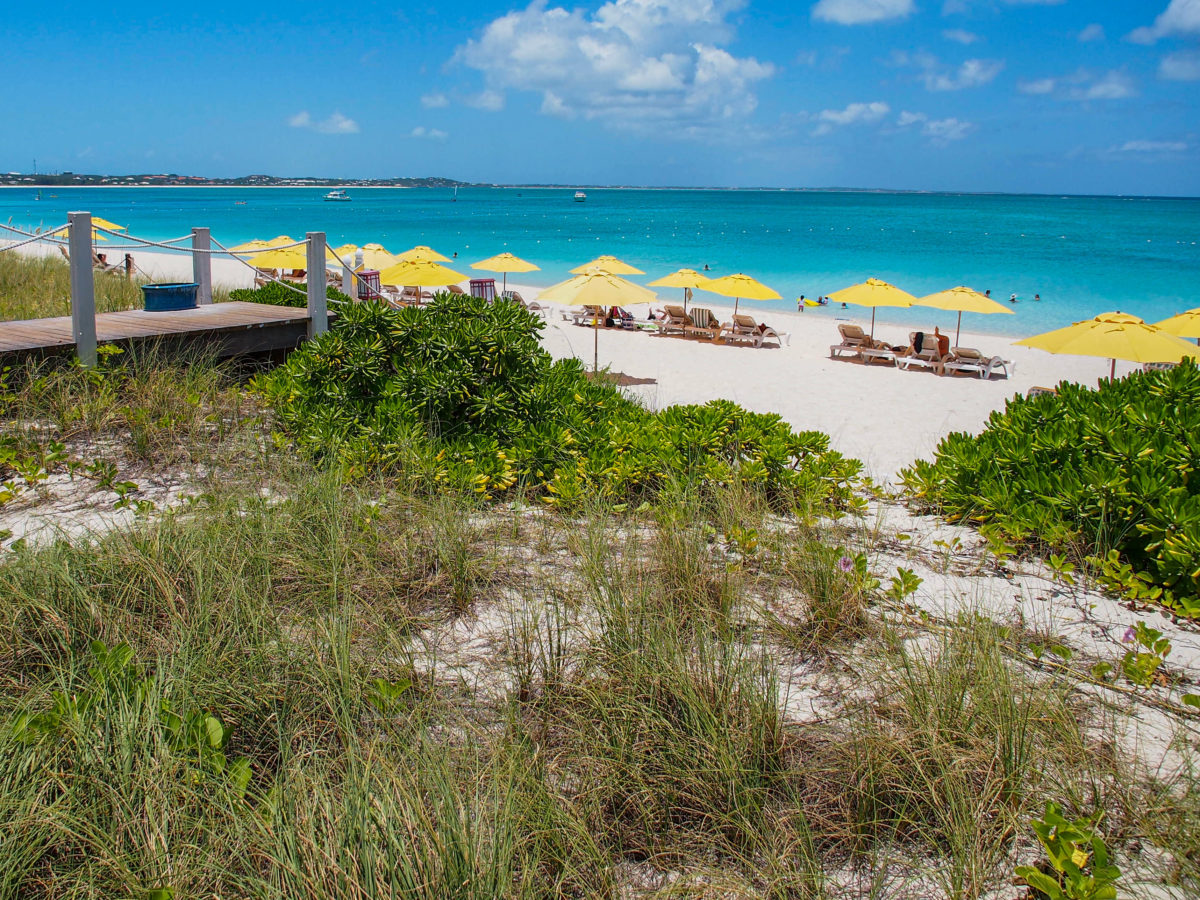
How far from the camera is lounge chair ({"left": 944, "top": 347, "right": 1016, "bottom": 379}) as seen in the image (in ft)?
46.8

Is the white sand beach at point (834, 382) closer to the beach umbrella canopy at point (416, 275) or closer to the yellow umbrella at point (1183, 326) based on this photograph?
the yellow umbrella at point (1183, 326)

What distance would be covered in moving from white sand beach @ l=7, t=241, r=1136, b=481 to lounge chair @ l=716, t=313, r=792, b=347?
1.30 ft

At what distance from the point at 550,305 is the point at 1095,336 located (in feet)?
50.0

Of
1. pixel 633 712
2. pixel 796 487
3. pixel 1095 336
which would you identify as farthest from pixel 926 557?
pixel 1095 336

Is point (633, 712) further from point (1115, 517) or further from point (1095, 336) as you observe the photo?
point (1095, 336)

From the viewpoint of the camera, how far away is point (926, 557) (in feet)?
15.1

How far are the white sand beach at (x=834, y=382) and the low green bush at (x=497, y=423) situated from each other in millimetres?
2041

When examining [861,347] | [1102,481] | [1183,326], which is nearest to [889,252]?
[861,347]

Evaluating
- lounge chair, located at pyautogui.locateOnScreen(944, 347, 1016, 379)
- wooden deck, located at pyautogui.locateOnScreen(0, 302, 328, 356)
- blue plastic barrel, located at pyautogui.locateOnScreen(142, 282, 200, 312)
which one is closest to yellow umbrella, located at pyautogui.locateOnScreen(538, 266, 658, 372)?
wooden deck, located at pyautogui.locateOnScreen(0, 302, 328, 356)

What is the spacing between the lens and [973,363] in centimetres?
1448

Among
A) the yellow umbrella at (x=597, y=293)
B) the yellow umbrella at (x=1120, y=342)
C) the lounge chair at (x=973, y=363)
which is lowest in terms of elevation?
the lounge chair at (x=973, y=363)

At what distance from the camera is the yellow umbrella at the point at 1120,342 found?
9398 millimetres

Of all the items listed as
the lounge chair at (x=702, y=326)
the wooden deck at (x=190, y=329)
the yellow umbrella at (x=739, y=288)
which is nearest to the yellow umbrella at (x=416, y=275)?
the lounge chair at (x=702, y=326)

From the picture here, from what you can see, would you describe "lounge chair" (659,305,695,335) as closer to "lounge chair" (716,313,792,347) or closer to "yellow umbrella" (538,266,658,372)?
"lounge chair" (716,313,792,347)
